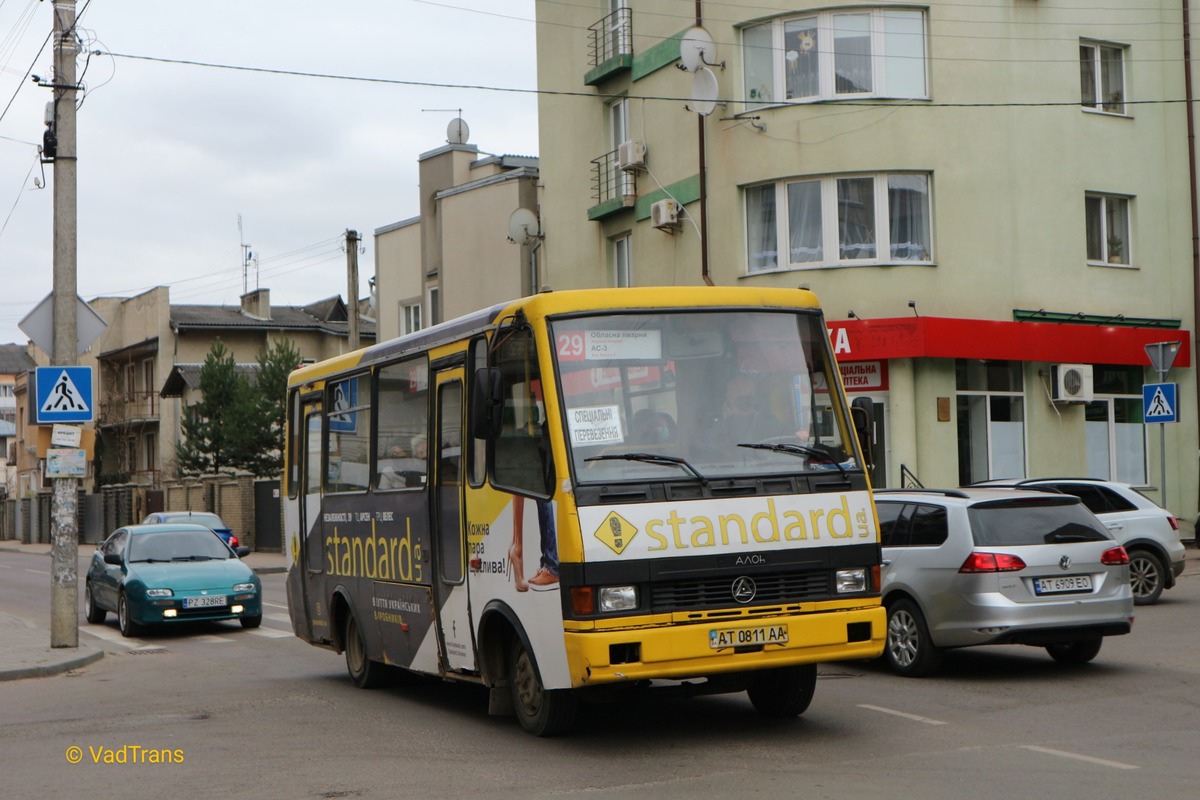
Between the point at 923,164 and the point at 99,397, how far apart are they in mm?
56316

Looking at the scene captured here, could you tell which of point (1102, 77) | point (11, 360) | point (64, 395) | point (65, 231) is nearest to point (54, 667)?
point (64, 395)

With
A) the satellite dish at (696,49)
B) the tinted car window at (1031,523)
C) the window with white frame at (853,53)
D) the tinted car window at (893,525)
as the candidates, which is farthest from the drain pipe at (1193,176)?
the tinted car window at (1031,523)

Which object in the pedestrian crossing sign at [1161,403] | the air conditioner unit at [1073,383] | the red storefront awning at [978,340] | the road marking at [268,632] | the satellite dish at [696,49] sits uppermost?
the satellite dish at [696,49]

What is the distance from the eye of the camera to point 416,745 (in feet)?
31.7

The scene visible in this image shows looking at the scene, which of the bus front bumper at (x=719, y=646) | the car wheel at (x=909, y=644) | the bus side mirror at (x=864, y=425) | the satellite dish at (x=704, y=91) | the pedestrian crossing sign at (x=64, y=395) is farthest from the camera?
the satellite dish at (x=704, y=91)

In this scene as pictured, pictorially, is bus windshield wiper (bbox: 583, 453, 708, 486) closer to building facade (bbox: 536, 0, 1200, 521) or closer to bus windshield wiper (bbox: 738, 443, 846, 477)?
bus windshield wiper (bbox: 738, 443, 846, 477)

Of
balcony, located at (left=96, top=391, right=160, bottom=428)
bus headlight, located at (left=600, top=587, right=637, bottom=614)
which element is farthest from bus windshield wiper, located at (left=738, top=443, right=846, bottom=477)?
balcony, located at (left=96, top=391, right=160, bottom=428)

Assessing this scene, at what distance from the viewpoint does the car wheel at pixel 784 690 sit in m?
9.98

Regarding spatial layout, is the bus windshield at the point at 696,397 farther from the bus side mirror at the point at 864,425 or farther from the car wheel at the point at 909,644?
the car wheel at the point at 909,644

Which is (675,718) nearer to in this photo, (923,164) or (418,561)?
(418,561)

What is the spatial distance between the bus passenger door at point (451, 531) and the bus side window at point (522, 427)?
763 millimetres

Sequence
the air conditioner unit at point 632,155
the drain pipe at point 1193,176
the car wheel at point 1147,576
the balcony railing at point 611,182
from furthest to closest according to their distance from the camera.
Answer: the balcony railing at point 611,182, the air conditioner unit at point 632,155, the drain pipe at point 1193,176, the car wheel at point 1147,576

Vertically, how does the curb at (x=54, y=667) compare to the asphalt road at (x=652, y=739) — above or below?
below

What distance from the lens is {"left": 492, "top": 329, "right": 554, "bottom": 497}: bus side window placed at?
9023 millimetres
